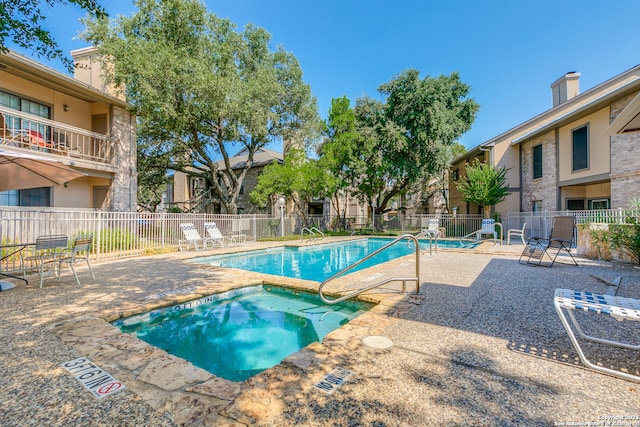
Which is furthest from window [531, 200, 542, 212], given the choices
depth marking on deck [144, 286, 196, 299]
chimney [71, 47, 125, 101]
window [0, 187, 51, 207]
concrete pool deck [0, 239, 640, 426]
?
window [0, 187, 51, 207]

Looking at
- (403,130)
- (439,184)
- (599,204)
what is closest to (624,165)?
(599,204)

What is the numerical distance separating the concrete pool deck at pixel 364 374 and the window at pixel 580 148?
41.1 ft

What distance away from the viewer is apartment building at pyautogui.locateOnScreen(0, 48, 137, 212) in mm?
9969

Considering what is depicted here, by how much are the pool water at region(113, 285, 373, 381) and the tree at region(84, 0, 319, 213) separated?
11886mm

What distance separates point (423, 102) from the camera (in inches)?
744

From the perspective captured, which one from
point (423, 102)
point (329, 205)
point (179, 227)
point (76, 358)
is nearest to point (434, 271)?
point (76, 358)

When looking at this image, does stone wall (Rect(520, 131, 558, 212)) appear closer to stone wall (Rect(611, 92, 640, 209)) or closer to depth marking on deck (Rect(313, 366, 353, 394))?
stone wall (Rect(611, 92, 640, 209))

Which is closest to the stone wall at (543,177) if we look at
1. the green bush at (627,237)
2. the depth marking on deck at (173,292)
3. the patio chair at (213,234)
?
the green bush at (627,237)

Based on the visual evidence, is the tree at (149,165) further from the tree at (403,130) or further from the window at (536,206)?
the window at (536,206)

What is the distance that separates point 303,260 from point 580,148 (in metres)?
14.3

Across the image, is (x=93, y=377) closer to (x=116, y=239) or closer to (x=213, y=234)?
(x=116, y=239)

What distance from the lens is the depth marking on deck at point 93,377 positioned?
7.18 ft

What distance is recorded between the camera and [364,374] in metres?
2.36

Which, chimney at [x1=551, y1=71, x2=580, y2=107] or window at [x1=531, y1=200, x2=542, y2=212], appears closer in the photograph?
window at [x1=531, y1=200, x2=542, y2=212]
